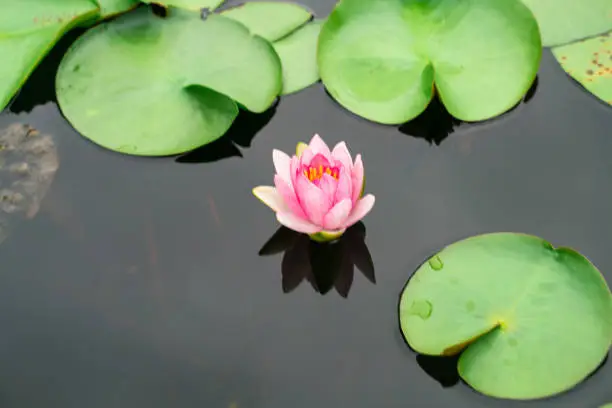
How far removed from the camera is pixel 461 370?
5.98 ft

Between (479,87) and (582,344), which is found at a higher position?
(479,87)

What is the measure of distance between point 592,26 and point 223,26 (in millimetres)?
1439

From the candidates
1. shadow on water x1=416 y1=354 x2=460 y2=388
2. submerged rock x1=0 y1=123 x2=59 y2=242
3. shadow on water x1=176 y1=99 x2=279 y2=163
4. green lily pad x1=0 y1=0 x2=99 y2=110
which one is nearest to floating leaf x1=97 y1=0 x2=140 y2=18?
green lily pad x1=0 y1=0 x2=99 y2=110

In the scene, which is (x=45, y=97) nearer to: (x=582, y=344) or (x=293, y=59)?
(x=293, y=59)

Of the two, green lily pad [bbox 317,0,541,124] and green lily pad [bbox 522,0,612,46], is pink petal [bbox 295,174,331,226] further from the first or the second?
green lily pad [bbox 522,0,612,46]

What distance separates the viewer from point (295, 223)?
2025mm

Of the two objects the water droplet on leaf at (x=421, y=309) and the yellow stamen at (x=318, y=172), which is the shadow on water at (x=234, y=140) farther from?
the water droplet on leaf at (x=421, y=309)

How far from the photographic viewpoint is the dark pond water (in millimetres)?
1857

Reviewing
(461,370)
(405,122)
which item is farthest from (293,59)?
(461,370)

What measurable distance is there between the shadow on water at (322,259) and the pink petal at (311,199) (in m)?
0.16

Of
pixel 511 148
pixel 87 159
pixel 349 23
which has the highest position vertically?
pixel 349 23

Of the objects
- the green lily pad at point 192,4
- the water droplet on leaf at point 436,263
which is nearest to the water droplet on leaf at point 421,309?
the water droplet on leaf at point 436,263

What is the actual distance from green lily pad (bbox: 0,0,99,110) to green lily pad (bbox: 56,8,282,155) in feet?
0.30

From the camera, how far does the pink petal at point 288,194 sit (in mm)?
2027
